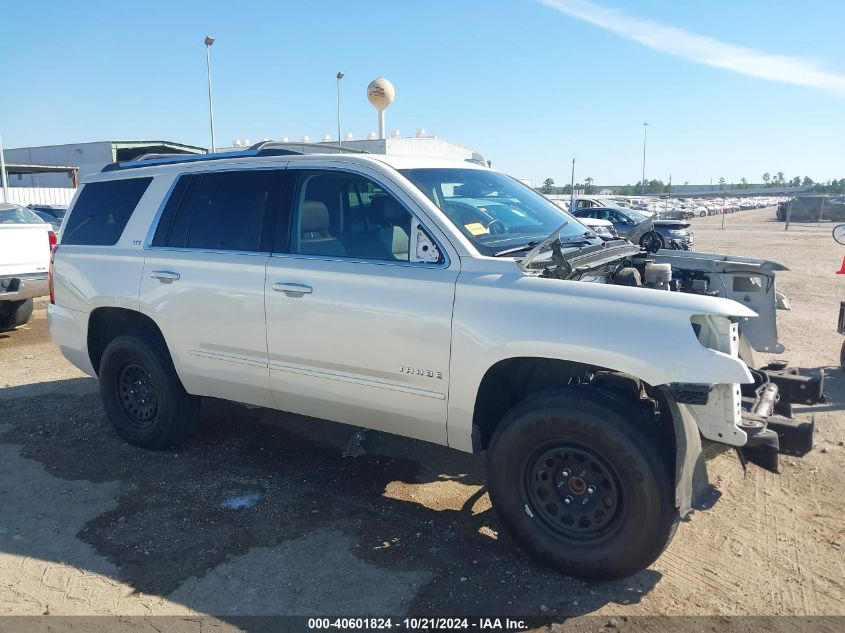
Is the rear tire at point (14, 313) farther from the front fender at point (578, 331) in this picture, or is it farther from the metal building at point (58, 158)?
the metal building at point (58, 158)

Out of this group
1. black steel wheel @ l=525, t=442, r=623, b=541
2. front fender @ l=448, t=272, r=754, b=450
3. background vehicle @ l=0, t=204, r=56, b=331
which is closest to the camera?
front fender @ l=448, t=272, r=754, b=450

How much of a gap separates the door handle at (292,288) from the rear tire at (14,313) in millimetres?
7008

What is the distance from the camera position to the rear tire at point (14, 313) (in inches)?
369

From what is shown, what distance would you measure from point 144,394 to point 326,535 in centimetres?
209

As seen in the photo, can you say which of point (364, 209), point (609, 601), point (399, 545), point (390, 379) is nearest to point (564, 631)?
point (609, 601)

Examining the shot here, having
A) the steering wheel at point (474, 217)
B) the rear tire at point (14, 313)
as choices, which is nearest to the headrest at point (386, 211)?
the steering wheel at point (474, 217)

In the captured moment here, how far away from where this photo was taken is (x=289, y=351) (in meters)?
4.18

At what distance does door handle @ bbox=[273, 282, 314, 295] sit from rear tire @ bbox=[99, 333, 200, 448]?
1278 millimetres

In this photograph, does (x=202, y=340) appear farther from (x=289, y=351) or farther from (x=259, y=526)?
(x=259, y=526)

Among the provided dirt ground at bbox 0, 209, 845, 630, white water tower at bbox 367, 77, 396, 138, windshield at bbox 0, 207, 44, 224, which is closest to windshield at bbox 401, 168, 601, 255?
dirt ground at bbox 0, 209, 845, 630

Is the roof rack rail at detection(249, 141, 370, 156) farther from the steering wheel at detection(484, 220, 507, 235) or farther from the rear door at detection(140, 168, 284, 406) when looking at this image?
the steering wheel at detection(484, 220, 507, 235)

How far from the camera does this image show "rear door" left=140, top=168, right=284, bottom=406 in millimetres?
4344

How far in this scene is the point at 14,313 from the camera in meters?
9.44

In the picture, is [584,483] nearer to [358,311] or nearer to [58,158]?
[358,311]
